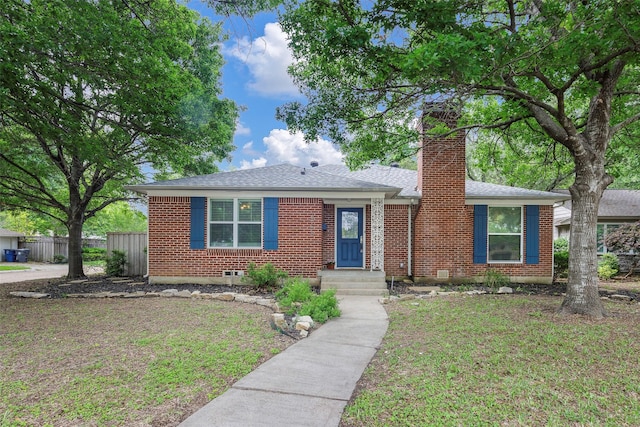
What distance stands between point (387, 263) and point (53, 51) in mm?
9428

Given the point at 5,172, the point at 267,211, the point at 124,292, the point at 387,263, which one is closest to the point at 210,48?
the point at 267,211

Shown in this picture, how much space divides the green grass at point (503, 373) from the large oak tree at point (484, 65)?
159 centimetres

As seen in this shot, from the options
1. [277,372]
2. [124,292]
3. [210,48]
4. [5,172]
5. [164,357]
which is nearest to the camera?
[277,372]

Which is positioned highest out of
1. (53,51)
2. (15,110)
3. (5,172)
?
(53,51)

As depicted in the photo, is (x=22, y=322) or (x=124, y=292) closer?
(x=22, y=322)

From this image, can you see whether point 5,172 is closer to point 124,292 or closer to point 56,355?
point 124,292

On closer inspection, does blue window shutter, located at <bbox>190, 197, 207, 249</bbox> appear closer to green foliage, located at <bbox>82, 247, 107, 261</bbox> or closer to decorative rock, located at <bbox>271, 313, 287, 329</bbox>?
decorative rock, located at <bbox>271, 313, 287, 329</bbox>

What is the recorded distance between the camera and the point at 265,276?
9023mm

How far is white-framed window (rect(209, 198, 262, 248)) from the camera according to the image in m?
10.1

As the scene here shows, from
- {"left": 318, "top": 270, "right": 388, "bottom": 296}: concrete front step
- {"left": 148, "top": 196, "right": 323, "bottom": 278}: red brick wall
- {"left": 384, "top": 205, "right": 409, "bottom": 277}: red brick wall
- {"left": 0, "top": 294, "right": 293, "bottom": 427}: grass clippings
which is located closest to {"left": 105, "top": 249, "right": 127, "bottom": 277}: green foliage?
{"left": 148, "top": 196, "right": 323, "bottom": 278}: red brick wall

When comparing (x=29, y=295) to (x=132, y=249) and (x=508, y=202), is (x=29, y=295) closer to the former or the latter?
(x=132, y=249)

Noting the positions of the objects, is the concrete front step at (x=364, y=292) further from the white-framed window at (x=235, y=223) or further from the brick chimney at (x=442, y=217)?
the white-framed window at (x=235, y=223)

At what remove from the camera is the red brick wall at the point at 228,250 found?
32.8 feet

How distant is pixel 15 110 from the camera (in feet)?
22.2
